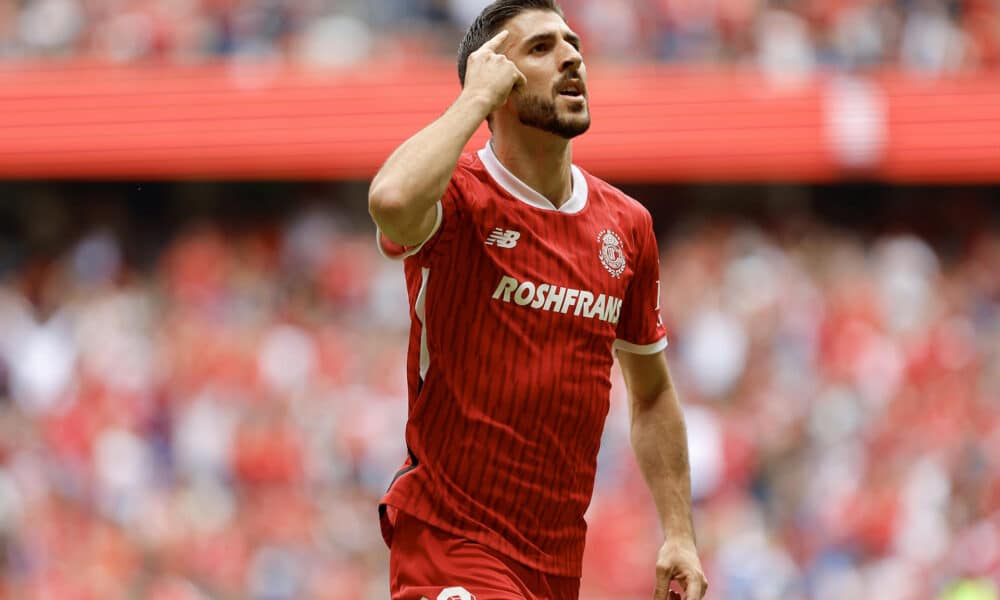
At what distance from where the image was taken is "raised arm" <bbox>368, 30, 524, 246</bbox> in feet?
11.3

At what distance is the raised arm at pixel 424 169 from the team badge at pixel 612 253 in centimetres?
49

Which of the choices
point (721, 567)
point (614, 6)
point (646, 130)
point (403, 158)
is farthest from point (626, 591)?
point (403, 158)

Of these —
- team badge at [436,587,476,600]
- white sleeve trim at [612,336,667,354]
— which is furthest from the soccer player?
white sleeve trim at [612,336,667,354]

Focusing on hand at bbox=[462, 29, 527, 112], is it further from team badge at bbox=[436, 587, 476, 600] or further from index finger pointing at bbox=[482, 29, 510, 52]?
team badge at bbox=[436, 587, 476, 600]

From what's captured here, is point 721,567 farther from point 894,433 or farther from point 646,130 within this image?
point 646,130

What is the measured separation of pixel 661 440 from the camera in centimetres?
420

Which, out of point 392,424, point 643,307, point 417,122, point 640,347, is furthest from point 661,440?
point 417,122

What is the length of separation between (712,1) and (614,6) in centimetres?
79

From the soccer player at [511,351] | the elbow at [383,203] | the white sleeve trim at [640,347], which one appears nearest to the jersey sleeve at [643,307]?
the white sleeve trim at [640,347]

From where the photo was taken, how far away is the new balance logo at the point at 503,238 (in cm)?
379

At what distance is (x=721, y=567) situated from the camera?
10461 millimetres

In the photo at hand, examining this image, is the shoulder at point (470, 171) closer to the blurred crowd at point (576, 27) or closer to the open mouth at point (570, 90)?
the open mouth at point (570, 90)

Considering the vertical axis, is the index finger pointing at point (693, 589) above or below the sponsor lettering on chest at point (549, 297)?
below

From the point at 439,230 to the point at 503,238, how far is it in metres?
0.18
